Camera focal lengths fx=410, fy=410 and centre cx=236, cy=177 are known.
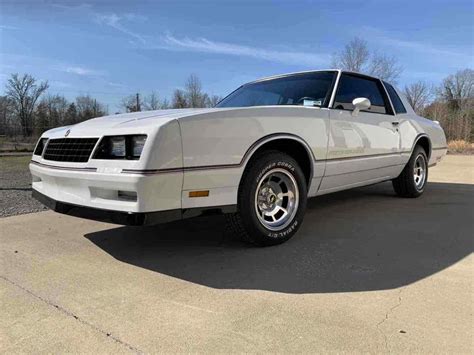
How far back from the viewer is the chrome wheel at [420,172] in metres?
6.35

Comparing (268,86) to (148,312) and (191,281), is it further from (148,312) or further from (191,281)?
(148,312)

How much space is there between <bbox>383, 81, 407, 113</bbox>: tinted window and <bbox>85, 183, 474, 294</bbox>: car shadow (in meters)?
1.40

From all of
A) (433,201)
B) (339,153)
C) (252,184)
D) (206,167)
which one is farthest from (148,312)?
(433,201)

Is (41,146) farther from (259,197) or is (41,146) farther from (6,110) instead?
(6,110)

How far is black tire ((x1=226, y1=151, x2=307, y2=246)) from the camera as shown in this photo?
3.33 metres

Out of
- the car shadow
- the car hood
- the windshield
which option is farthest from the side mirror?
the car hood

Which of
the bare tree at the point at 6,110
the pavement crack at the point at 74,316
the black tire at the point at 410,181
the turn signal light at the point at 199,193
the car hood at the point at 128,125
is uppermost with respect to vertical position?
the bare tree at the point at 6,110

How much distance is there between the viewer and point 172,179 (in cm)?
286

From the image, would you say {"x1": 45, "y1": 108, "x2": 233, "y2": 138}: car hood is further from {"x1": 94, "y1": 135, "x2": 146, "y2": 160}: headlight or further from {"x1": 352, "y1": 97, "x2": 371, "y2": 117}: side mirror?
{"x1": 352, "y1": 97, "x2": 371, "y2": 117}: side mirror

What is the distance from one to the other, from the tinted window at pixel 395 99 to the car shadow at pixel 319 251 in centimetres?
140

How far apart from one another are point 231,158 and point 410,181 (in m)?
3.87

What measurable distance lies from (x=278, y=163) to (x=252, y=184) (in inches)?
14.1

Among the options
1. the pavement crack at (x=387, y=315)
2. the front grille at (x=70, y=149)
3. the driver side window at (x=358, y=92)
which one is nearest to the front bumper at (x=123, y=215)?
the front grille at (x=70, y=149)

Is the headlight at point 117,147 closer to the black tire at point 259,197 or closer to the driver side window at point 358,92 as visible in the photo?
the black tire at point 259,197
